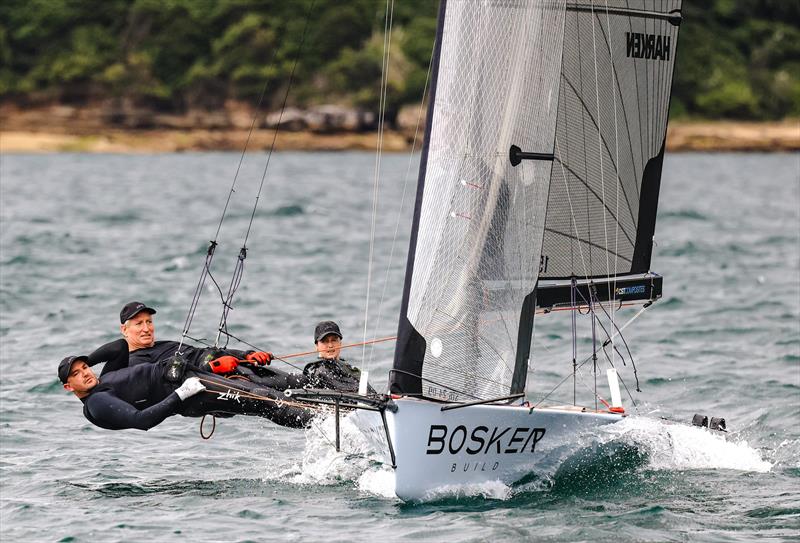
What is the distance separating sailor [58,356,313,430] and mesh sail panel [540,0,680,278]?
105 inches

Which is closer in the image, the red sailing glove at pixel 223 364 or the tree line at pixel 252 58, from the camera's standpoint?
the red sailing glove at pixel 223 364

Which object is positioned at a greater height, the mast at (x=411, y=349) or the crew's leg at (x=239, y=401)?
the mast at (x=411, y=349)

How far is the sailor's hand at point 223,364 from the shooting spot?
9.70m

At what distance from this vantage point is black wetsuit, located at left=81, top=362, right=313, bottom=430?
9.05 meters

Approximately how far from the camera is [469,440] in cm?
845

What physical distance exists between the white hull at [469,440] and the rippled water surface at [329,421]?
0.14 m

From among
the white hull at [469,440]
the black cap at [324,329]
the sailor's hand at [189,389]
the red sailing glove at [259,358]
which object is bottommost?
the white hull at [469,440]

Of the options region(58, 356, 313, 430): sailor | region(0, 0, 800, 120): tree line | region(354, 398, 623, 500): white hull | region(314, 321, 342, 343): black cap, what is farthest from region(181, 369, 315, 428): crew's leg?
region(0, 0, 800, 120): tree line

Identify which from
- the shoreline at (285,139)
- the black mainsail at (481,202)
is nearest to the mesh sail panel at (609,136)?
the black mainsail at (481,202)

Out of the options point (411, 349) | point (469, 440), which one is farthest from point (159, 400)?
point (469, 440)

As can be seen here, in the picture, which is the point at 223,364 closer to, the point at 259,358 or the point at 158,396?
the point at 259,358

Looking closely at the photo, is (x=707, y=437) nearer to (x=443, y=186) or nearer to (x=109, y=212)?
(x=443, y=186)

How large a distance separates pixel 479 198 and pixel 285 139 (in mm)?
66829

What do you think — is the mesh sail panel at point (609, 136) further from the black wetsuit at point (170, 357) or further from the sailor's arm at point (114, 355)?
the sailor's arm at point (114, 355)
